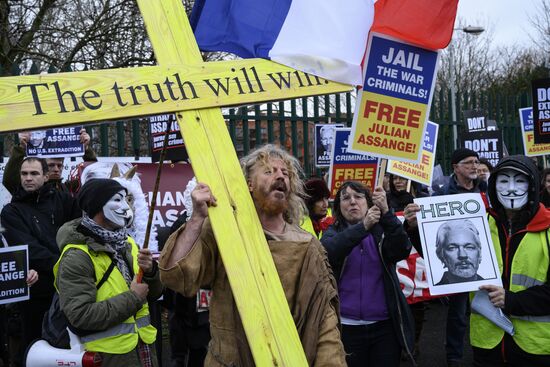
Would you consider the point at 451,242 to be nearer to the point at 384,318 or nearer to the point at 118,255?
the point at 384,318

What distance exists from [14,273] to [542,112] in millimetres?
5669

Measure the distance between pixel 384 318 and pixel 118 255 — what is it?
5.93ft

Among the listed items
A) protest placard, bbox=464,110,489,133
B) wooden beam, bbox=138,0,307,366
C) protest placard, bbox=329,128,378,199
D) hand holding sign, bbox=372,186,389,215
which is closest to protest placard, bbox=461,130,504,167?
protest placard, bbox=464,110,489,133

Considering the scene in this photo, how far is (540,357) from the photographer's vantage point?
3908 millimetres

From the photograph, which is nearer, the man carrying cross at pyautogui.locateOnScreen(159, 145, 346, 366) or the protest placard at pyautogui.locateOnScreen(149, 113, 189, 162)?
the man carrying cross at pyautogui.locateOnScreen(159, 145, 346, 366)

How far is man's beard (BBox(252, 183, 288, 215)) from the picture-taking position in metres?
3.00

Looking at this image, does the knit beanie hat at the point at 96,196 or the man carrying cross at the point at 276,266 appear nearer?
the man carrying cross at the point at 276,266

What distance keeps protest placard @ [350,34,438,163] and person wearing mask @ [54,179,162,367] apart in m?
1.44

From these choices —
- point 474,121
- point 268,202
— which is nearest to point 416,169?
point 474,121

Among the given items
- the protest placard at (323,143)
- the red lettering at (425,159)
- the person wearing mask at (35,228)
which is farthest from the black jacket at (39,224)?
the red lettering at (425,159)

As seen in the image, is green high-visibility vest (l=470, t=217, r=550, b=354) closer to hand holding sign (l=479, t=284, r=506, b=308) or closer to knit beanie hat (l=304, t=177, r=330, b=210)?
hand holding sign (l=479, t=284, r=506, b=308)

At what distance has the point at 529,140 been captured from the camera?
975cm

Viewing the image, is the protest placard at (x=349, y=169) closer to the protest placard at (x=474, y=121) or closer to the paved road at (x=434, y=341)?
the paved road at (x=434, y=341)

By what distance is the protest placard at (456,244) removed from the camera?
4.11m
